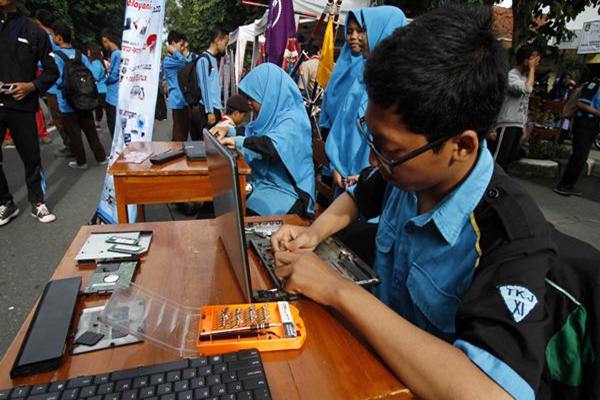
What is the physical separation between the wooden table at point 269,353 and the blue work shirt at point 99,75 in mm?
5792

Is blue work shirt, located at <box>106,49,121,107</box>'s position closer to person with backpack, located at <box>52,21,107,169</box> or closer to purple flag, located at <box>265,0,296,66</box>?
person with backpack, located at <box>52,21,107,169</box>

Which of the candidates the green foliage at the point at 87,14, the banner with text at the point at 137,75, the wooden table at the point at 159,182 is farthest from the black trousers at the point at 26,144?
the green foliage at the point at 87,14

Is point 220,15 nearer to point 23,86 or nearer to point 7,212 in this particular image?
point 23,86

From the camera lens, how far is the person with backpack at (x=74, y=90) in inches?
189

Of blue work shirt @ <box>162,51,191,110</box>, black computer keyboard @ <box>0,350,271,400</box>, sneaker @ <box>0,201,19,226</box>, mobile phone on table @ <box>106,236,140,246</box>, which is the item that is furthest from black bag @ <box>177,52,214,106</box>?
black computer keyboard @ <box>0,350,271,400</box>

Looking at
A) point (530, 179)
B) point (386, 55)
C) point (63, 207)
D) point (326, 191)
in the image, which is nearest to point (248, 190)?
point (326, 191)

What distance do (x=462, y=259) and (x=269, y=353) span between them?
1.61ft

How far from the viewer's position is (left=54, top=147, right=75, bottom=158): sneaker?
223 inches

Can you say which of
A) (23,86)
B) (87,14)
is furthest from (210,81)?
(87,14)

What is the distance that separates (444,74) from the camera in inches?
29.8

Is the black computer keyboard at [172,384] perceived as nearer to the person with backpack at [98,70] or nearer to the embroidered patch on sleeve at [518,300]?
the embroidered patch on sleeve at [518,300]

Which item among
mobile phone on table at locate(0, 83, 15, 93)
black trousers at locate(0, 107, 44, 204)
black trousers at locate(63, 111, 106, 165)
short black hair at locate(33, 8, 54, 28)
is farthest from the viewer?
black trousers at locate(63, 111, 106, 165)

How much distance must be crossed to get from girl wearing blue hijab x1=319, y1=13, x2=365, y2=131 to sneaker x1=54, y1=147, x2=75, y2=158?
4428mm

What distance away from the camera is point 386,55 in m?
0.82
